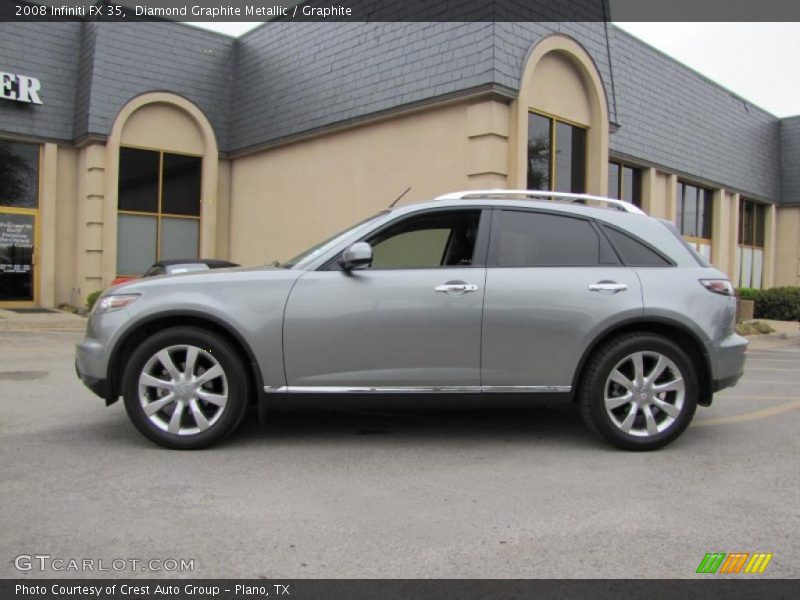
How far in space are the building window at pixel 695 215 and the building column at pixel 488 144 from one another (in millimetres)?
10062

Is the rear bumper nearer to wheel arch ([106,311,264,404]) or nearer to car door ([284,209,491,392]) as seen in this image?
car door ([284,209,491,392])

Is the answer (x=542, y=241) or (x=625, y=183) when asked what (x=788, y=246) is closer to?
(x=625, y=183)

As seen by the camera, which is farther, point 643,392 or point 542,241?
point 542,241

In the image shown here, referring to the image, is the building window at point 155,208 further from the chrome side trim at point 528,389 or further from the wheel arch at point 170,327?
the chrome side trim at point 528,389

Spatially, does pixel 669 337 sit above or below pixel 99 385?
above

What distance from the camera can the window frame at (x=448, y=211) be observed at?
4.80 meters

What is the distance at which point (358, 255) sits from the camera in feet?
15.0

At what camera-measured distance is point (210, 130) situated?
17.0 metres

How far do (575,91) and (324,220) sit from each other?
5636 millimetres

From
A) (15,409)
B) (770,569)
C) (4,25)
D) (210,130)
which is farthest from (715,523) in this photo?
(4,25)

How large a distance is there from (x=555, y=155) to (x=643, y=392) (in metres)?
8.63

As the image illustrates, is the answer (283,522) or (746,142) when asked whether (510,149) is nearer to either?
(283,522)

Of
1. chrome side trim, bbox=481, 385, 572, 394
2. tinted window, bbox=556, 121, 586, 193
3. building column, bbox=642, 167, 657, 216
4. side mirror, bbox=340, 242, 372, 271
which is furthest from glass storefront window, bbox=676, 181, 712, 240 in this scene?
side mirror, bbox=340, 242, 372, 271

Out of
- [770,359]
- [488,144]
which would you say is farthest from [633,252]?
[770,359]
